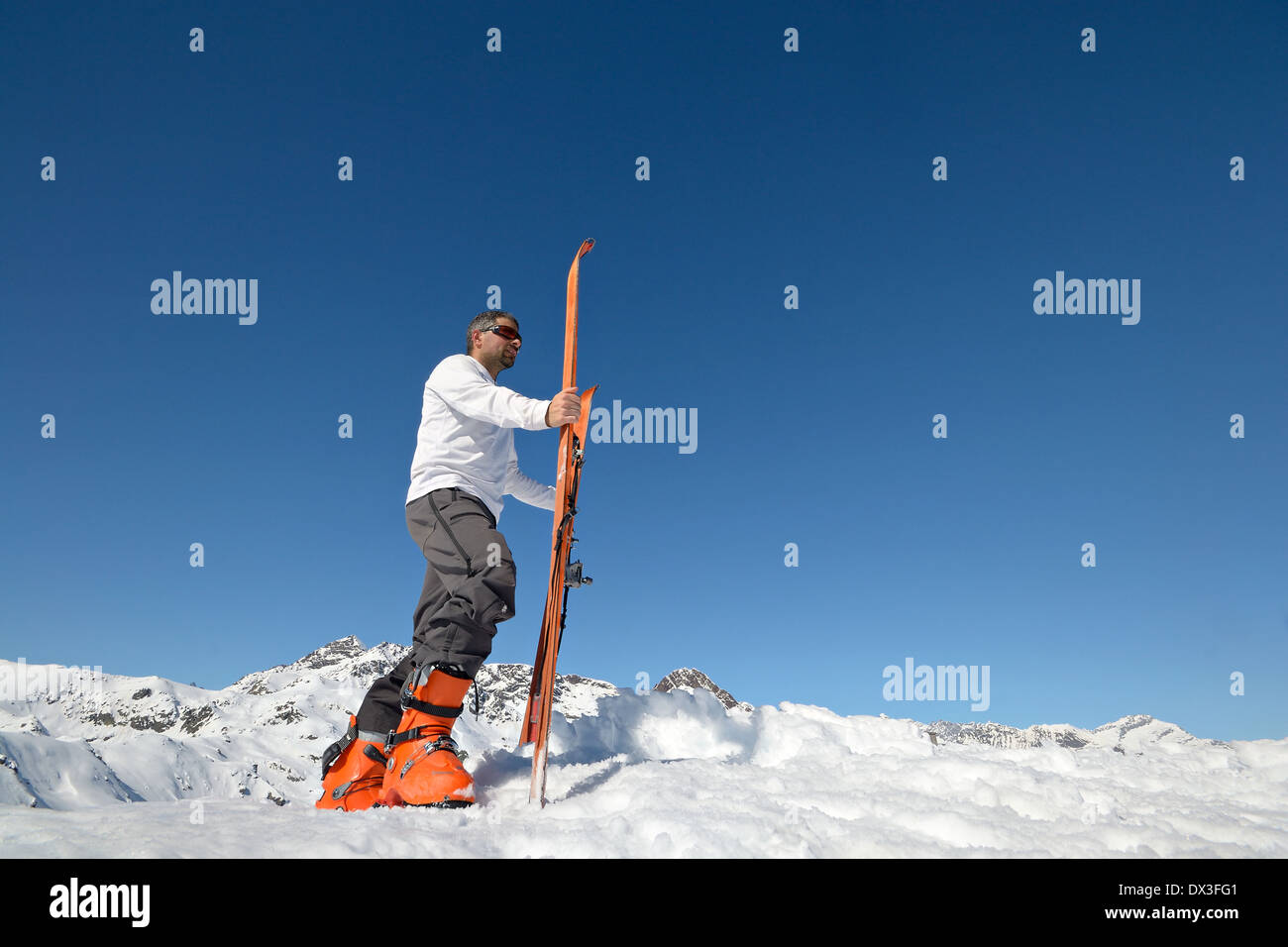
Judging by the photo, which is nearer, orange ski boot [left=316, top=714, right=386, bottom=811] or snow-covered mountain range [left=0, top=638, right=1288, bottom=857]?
snow-covered mountain range [left=0, top=638, right=1288, bottom=857]

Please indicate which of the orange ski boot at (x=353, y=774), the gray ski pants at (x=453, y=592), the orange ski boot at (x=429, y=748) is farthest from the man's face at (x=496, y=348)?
the orange ski boot at (x=353, y=774)

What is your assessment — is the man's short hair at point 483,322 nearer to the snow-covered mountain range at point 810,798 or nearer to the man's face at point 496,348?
the man's face at point 496,348

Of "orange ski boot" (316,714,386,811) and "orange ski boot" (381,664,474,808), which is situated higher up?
"orange ski boot" (381,664,474,808)

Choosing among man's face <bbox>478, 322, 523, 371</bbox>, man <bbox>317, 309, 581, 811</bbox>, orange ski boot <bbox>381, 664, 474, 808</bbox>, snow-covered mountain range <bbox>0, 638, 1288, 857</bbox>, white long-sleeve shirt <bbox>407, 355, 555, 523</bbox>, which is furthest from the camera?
man's face <bbox>478, 322, 523, 371</bbox>

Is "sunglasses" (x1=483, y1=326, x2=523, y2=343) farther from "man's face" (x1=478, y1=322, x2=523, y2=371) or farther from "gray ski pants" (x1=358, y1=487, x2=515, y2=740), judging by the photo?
"gray ski pants" (x1=358, y1=487, x2=515, y2=740)

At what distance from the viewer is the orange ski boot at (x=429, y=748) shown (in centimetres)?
429

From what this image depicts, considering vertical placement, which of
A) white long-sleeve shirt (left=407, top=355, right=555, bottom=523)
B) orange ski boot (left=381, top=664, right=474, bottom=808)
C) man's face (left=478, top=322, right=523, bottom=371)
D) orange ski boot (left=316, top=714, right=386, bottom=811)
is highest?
man's face (left=478, top=322, right=523, bottom=371)

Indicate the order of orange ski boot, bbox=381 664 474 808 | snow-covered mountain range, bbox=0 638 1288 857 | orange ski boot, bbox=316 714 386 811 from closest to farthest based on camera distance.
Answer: snow-covered mountain range, bbox=0 638 1288 857 < orange ski boot, bbox=381 664 474 808 < orange ski boot, bbox=316 714 386 811

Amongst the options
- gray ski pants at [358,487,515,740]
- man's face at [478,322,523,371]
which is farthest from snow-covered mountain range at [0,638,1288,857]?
man's face at [478,322,523,371]

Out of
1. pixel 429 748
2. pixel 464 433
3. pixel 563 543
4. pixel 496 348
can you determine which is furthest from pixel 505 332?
pixel 429 748

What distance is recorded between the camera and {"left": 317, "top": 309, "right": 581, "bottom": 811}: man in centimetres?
461

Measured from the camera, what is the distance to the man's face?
19.2 feet

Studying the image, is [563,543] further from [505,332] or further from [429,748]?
[505,332]

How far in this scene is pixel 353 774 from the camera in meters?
4.86
